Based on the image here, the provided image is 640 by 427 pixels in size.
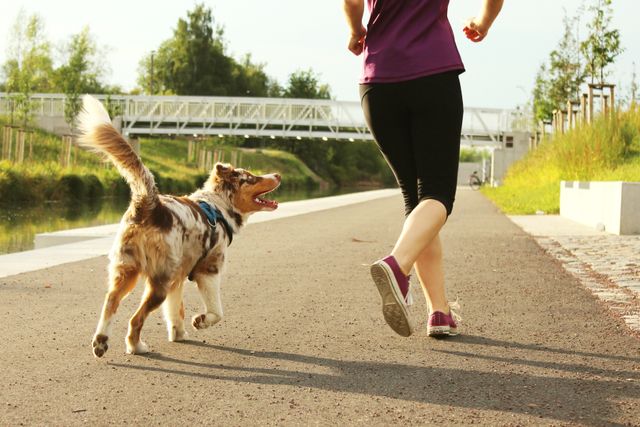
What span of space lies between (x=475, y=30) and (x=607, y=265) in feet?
16.1

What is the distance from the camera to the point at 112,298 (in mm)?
4473

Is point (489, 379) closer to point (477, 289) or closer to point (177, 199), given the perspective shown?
point (177, 199)

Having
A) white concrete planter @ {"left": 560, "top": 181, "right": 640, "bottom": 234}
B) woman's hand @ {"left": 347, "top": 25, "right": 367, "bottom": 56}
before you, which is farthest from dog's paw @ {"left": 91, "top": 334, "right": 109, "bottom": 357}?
white concrete planter @ {"left": 560, "top": 181, "right": 640, "bottom": 234}

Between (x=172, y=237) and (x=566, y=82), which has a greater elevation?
(x=566, y=82)

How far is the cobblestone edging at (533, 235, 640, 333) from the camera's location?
643cm

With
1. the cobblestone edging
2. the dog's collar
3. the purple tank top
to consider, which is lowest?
the cobblestone edging

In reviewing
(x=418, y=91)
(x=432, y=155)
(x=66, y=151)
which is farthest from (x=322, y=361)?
(x=66, y=151)

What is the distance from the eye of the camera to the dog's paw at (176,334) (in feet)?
16.4

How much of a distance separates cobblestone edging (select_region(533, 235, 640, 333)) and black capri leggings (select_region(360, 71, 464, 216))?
168cm

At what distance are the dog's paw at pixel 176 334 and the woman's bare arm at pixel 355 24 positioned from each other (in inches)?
72.1

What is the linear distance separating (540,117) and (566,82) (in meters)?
5.54

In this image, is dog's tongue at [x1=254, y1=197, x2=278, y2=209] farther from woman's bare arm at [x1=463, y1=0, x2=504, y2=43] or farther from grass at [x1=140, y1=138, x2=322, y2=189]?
grass at [x1=140, y1=138, x2=322, y2=189]

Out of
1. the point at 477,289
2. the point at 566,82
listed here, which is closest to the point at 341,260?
the point at 477,289

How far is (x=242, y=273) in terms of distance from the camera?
848cm
